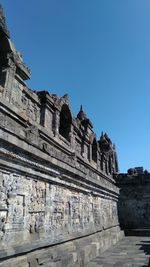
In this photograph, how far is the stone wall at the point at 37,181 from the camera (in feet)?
12.8

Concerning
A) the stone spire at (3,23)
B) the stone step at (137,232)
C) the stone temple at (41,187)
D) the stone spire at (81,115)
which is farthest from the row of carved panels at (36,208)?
the stone step at (137,232)

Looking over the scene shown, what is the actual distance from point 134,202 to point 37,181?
1443 centimetres

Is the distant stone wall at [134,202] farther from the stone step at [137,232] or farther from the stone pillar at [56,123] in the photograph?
the stone pillar at [56,123]

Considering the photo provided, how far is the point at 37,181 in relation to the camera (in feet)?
15.6

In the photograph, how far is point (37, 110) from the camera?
8320 mm

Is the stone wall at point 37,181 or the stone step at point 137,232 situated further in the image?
the stone step at point 137,232

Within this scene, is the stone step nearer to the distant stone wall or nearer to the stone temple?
the distant stone wall

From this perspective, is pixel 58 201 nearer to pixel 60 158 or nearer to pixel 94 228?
pixel 60 158

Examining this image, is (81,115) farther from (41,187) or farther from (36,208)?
(36,208)

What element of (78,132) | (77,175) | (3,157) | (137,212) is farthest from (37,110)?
(137,212)

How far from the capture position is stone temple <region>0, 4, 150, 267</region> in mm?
3934

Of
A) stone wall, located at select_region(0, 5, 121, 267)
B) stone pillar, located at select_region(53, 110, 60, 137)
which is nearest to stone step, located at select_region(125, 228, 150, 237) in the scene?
stone wall, located at select_region(0, 5, 121, 267)

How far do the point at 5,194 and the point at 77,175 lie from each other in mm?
3180

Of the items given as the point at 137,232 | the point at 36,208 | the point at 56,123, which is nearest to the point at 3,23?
the point at 56,123
